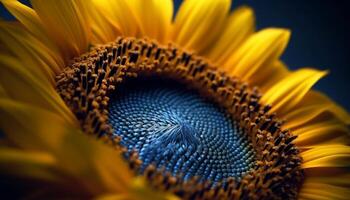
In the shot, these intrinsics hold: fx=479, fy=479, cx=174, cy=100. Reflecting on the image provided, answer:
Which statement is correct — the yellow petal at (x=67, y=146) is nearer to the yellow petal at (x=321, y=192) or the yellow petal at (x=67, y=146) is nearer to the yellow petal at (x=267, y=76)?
the yellow petal at (x=321, y=192)

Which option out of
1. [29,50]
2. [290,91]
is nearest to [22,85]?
[29,50]

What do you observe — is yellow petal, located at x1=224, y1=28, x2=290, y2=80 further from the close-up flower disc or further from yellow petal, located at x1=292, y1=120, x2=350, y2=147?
yellow petal, located at x1=292, y1=120, x2=350, y2=147

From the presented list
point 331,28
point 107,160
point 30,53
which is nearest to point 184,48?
point 30,53

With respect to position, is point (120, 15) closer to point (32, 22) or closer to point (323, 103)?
point (32, 22)

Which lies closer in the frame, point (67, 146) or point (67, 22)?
point (67, 146)

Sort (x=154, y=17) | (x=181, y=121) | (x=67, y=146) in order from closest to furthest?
(x=67, y=146), (x=181, y=121), (x=154, y=17)

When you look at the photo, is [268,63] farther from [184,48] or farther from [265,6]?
[265,6]

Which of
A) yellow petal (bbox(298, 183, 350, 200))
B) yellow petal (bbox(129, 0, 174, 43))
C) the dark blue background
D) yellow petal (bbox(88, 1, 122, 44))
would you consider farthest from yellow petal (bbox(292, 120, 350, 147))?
the dark blue background
